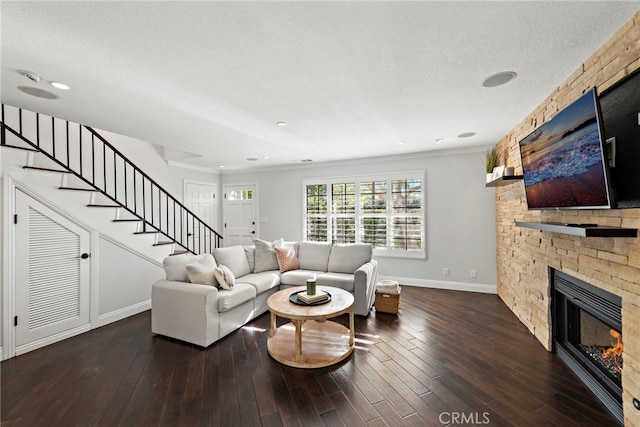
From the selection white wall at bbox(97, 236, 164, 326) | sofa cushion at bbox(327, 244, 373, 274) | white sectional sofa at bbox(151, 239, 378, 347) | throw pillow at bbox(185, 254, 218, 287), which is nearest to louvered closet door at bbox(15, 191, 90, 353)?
white wall at bbox(97, 236, 164, 326)

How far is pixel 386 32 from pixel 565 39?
1.17 metres

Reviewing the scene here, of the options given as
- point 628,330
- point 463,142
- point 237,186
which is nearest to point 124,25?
point 628,330

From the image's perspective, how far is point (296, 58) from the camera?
1.87m

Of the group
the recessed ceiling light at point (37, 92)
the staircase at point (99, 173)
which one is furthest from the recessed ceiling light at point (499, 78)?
the staircase at point (99, 173)

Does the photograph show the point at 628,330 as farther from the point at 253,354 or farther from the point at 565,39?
the point at 253,354

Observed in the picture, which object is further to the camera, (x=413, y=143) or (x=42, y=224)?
(x=413, y=143)

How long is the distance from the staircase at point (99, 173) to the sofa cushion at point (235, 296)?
5.36 feet

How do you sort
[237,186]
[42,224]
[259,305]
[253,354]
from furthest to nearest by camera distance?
[237,186] < [259,305] < [42,224] < [253,354]

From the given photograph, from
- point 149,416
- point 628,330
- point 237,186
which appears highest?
point 237,186

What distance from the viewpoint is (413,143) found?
425 centimetres

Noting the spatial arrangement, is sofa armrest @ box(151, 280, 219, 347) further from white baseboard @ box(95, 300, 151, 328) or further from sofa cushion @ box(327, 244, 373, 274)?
sofa cushion @ box(327, 244, 373, 274)

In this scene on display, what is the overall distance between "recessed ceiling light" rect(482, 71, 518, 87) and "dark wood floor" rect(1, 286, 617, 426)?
2.47m

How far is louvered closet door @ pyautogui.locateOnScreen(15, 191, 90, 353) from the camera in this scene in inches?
107

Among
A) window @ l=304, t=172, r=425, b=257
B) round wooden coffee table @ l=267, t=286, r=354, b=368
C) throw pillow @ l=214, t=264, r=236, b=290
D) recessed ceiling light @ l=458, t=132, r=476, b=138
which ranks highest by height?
recessed ceiling light @ l=458, t=132, r=476, b=138
